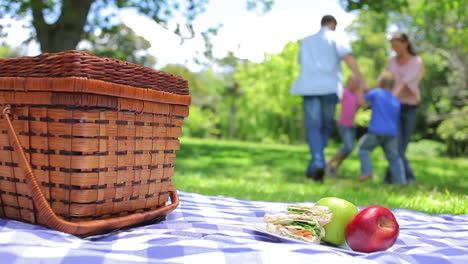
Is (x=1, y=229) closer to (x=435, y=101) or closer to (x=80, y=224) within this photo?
(x=80, y=224)

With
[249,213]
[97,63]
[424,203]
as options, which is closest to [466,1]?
[424,203]

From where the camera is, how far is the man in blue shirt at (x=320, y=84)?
5.18 m

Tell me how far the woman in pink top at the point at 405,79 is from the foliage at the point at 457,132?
608 inches

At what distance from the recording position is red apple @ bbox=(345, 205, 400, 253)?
172 cm

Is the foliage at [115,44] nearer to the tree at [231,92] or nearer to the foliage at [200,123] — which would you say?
the foliage at [200,123]

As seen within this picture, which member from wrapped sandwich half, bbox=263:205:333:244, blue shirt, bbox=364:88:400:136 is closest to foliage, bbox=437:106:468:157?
blue shirt, bbox=364:88:400:136

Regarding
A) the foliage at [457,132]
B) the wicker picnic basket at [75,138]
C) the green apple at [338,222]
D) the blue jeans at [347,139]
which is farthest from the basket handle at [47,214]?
the foliage at [457,132]

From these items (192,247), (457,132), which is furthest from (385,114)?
(457,132)

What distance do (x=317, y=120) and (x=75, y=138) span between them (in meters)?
3.84

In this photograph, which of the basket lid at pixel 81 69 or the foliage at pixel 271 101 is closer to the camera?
the basket lid at pixel 81 69

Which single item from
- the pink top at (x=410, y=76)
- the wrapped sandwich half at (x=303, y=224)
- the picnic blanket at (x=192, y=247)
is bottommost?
the picnic blanket at (x=192, y=247)

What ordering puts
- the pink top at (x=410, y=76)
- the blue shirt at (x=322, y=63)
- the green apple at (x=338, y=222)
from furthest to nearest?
the pink top at (x=410, y=76)
the blue shirt at (x=322, y=63)
the green apple at (x=338, y=222)

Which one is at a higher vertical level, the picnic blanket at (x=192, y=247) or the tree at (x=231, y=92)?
the tree at (x=231, y=92)

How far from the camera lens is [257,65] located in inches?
987
